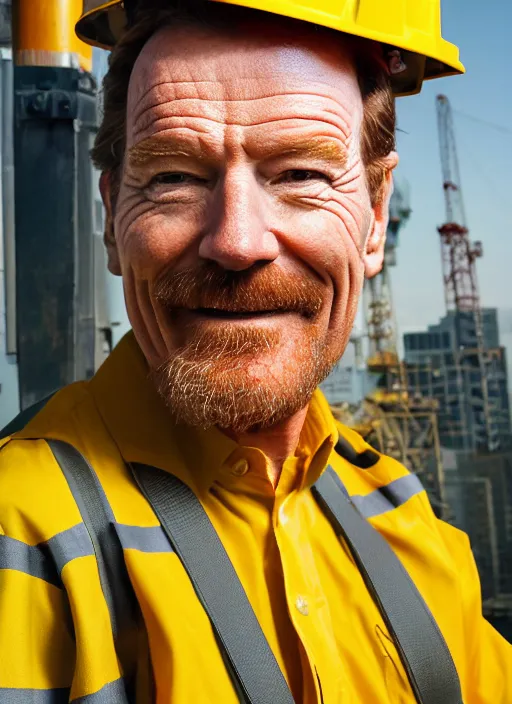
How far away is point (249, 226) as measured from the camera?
716 mm

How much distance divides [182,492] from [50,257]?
75 cm

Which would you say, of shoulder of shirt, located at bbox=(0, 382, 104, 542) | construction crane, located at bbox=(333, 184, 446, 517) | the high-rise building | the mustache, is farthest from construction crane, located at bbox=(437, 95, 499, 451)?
shoulder of shirt, located at bbox=(0, 382, 104, 542)

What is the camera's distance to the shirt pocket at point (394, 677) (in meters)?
0.84

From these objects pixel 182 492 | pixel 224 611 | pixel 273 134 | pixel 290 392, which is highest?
pixel 273 134

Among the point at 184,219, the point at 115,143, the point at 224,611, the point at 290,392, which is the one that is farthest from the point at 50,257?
the point at 224,611

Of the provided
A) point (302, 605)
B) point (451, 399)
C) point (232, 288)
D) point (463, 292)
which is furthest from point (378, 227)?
point (451, 399)

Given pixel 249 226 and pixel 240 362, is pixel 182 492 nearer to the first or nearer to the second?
pixel 240 362

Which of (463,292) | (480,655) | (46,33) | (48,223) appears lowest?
(480,655)

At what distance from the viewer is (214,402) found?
0.75 metres

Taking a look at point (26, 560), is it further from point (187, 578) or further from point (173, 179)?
point (173, 179)

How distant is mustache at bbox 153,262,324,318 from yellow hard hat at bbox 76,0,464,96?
30cm

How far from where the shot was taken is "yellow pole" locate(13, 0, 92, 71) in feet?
4.07

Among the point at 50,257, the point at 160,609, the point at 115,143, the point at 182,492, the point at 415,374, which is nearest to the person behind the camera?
the point at 160,609

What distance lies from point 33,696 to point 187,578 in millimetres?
195
